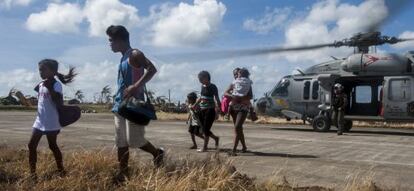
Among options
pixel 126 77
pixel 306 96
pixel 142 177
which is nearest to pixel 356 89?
pixel 306 96

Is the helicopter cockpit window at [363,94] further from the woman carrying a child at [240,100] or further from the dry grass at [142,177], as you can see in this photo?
the dry grass at [142,177]

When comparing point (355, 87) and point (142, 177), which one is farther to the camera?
point (355, 87)

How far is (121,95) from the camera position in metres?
6.47

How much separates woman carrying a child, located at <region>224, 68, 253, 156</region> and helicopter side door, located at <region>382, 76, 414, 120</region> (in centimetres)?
944

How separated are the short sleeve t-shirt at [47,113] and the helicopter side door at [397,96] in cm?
1433

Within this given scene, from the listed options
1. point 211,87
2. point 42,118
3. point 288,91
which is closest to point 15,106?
point 288,91

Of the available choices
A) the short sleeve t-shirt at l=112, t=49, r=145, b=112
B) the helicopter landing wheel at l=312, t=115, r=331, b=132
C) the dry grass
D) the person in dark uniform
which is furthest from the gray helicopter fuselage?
the short sleeve t-shirt at l=112, t=49, r=145, b=112

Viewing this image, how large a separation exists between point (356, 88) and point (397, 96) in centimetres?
213

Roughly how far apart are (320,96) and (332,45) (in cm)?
277

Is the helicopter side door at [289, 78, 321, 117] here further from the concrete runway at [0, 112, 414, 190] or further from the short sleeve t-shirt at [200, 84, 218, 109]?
the short sleeve t-shirt at [200, 84, 218, 109]

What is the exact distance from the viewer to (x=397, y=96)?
18859 millimetres

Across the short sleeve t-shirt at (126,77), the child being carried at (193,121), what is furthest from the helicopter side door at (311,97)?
the short sleeve t-shirt at (126,77)

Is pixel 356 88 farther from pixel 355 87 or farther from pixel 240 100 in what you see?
pixel 240 100

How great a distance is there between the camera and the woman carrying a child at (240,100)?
10438 mm
